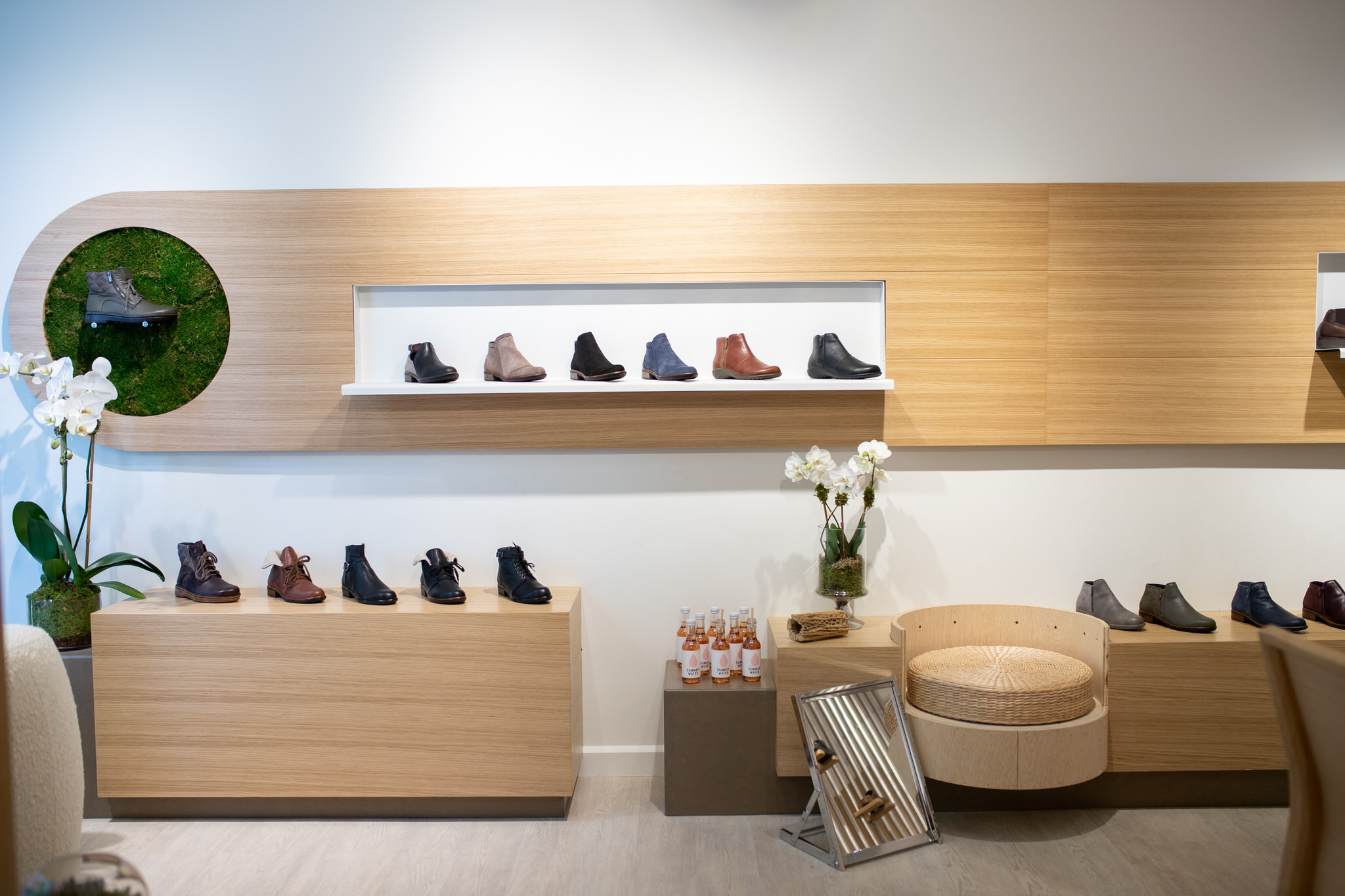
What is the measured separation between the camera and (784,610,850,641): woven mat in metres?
2.69

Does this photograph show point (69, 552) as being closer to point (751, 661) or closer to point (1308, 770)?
point (751, 661)

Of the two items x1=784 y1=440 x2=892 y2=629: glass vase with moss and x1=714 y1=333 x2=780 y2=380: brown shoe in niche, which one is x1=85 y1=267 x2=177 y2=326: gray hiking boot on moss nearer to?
x1=714 y1=333 x2=780 y2=380: brown shoe in niche

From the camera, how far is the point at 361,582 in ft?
9.07

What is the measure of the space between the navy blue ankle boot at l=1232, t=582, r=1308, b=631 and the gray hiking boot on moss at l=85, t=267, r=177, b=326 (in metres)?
3.73

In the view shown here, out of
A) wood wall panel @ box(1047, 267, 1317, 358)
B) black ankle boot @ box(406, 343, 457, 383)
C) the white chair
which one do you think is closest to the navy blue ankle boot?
wood wall panel @ box(1047, 267, 1317, 358)

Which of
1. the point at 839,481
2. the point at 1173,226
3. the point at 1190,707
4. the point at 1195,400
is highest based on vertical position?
the point at 1173,226

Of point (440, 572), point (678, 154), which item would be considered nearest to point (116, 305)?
point (440, 572)

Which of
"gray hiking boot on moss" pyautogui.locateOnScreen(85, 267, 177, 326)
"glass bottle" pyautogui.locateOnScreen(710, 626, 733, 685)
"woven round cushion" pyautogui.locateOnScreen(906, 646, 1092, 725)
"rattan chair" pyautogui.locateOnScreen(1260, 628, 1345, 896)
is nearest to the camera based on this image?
"rattan chair" pyautogui.locateOnScreen(1260, 628, 1345, 896)

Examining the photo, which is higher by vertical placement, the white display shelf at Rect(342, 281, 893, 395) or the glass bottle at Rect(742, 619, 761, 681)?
the white display shelf at Rect(342, 281, 893, 395)

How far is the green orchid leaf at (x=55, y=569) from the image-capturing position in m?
2.73

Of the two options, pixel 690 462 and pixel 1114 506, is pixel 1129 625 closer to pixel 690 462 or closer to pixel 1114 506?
pixel 1114 506

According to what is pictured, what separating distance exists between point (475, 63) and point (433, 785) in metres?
2.39

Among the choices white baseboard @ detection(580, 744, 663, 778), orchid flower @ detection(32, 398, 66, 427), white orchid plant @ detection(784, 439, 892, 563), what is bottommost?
white baseboard @ detection(580, 744, 663, 778)

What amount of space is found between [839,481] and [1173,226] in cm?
147
